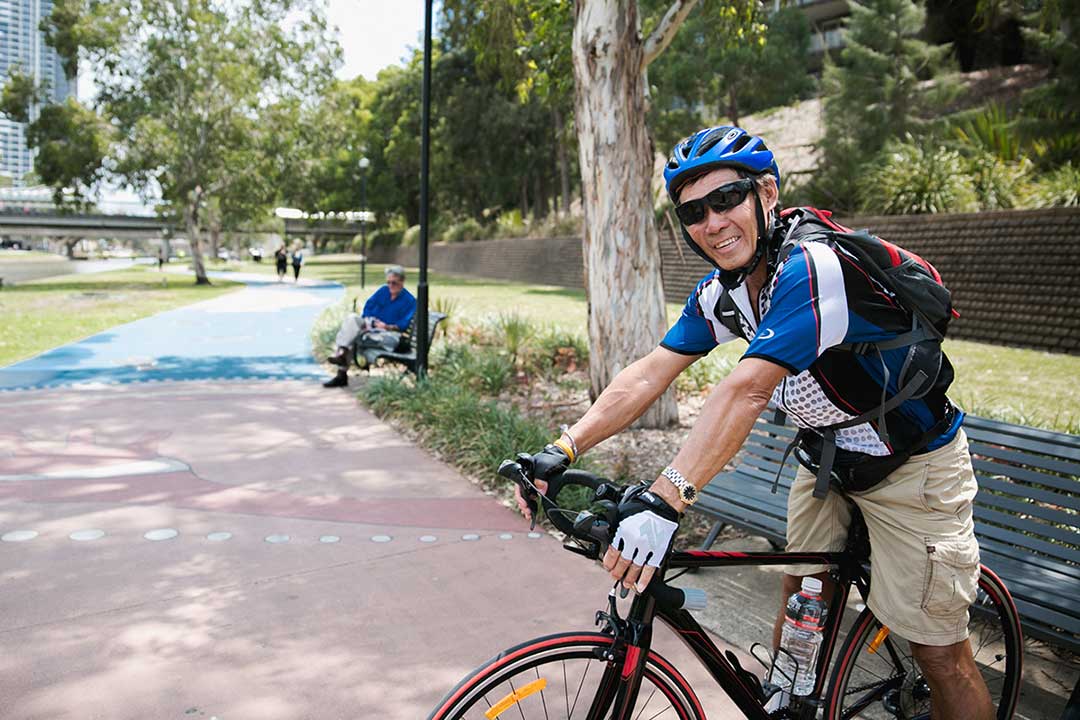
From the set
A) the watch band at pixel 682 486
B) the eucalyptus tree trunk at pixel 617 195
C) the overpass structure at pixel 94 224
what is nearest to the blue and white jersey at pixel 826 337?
the watch band at pixel 682 486

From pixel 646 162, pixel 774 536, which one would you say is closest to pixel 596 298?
pixel 646 162

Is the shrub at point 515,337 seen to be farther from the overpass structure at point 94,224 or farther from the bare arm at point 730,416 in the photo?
the overpass structure at point 94,224

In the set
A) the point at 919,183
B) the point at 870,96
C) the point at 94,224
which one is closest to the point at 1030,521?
the point at 919,183

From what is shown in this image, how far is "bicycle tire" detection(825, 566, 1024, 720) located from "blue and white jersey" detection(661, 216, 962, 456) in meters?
0.64

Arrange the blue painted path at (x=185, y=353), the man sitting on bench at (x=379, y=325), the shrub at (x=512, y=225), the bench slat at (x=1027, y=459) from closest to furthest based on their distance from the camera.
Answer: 1. the bench slat at (x=1027, y=459)
2. the man sitting on bench at (x=379, y=325)
3. the blue painted path at (x=185, y=353)
4. the shrub at (x=512, y=225)

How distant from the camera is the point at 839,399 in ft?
7.32

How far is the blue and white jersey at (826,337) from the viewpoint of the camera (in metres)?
2.00

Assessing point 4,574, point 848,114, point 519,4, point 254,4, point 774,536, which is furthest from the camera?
point 254,4

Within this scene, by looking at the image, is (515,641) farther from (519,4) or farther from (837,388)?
(519,4)

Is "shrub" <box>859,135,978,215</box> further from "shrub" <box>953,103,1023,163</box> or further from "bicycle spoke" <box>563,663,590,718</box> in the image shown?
"bicycle spoke" <box>563,663,590,718</box>

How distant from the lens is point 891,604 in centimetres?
229

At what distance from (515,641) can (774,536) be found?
4.32ft

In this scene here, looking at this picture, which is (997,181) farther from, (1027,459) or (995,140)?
(1027,459)

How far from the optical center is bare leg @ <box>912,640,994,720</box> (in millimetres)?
2275
